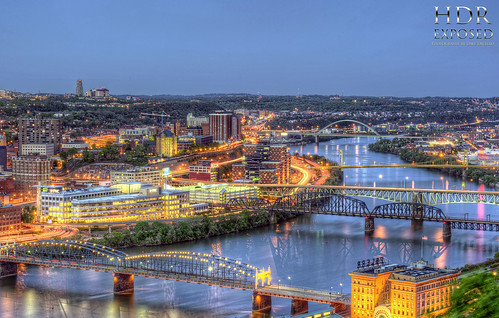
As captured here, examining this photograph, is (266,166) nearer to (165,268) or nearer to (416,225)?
(416,225)

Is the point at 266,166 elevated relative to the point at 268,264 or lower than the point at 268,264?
elevated

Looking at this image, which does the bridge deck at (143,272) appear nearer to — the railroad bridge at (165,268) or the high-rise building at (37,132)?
the railroad bridge at (165,268)

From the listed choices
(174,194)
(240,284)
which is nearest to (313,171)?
(174,194)

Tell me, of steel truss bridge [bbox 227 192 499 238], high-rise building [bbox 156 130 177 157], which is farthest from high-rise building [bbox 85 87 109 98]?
steel truss bridge [bbox 227 192 499 238]

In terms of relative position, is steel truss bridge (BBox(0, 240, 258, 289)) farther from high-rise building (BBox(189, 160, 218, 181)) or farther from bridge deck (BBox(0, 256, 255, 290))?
high-rise building (BBox(189, 160, 218, 181))

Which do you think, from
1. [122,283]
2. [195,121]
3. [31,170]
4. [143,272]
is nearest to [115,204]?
[31,170]

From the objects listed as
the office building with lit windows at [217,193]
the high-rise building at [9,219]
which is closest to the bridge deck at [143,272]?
the high-rise building at [9,219]
